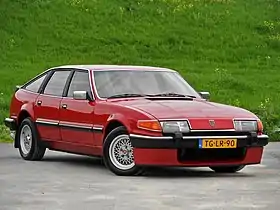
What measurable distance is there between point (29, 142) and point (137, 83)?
81.2 inches

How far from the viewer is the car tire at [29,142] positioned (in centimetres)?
1322

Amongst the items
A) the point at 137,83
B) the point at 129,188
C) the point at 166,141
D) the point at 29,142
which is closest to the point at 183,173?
the point at 166,141

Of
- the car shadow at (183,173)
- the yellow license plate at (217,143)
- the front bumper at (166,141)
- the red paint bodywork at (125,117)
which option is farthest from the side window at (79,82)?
the yellow license plate at (217,143)

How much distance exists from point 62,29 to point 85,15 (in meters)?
1.73

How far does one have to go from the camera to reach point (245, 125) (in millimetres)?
11328

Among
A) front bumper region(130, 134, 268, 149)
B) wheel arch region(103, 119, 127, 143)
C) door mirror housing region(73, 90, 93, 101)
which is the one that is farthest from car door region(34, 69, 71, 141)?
front bumper region(130, 134, 268, 149)

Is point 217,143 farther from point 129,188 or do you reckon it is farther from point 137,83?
point 137,83

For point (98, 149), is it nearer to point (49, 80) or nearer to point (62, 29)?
point (49, 80)

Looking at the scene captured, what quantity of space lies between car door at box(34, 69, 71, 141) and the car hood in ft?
4.62

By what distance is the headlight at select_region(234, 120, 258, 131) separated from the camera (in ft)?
36.9

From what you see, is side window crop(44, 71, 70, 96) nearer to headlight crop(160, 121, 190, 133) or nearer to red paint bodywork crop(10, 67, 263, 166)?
red paint bodywork crop(10, 67, 263, 166)

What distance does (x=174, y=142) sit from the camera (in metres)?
10.9

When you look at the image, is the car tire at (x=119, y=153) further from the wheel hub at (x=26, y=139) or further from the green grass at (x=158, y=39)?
the green grass at (x=158, y=39)

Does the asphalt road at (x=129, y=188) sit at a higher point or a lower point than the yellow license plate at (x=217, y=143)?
lower
